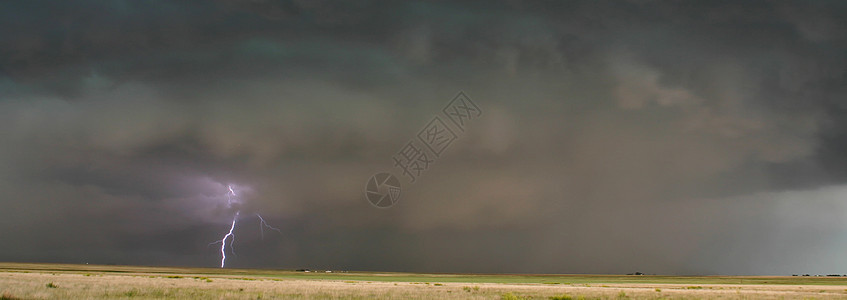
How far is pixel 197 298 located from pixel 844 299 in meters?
44.3

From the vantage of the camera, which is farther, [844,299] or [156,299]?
[844,299]

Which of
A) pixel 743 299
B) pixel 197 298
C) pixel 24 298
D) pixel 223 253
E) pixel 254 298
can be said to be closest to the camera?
pixel 24 298

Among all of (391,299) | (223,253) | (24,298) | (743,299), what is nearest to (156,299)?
(24,298)

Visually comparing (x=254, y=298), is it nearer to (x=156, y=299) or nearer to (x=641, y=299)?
(x=156, y=299)

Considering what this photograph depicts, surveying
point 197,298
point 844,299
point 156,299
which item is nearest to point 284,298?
point 197,298

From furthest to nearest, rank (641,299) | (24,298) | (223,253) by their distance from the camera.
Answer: (223,253) < (641,299) < (24,298)

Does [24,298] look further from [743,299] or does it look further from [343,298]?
[743,299]

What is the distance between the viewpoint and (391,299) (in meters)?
30.1

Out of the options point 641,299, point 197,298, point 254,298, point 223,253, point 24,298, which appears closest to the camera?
point 24,298

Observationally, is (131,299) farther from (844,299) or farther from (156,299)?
(844,299)

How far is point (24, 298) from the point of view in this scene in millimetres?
24000

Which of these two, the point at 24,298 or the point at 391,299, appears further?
the point at 391,299

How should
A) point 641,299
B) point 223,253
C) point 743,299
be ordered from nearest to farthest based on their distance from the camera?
point 641,299 → point 743,299 → point 223,253

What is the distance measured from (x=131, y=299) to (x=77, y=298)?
2.41 metres
